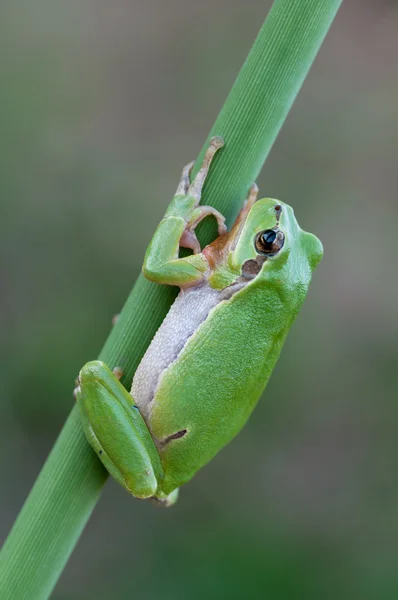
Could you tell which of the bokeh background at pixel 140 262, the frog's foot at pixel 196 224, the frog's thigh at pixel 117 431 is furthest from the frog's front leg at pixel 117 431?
the bokeh background at pixel 140 262

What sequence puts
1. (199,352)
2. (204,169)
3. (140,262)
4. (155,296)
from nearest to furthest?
(204,169) → (155,296) → (199,352) → (140,262)

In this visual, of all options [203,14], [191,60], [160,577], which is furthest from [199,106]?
[160,577]

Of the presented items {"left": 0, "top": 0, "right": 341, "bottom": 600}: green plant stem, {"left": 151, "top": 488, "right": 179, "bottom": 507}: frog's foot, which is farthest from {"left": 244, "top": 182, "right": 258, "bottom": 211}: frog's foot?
{"left": 151, "top": 488, "right": 179, "bottom": 507}: frog's foot

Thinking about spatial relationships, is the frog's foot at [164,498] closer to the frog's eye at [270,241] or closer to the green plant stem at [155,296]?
the green plant stem at [155,296]

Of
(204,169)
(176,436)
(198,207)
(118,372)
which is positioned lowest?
(176,436)

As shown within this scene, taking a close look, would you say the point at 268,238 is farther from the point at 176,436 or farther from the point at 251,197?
the point at 176,436

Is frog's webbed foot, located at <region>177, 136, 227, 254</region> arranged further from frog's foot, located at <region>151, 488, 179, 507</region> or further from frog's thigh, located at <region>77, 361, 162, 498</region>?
frog's foot, located at <region>151, 488, 179, 507</region>

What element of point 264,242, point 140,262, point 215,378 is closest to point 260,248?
point 264,242
